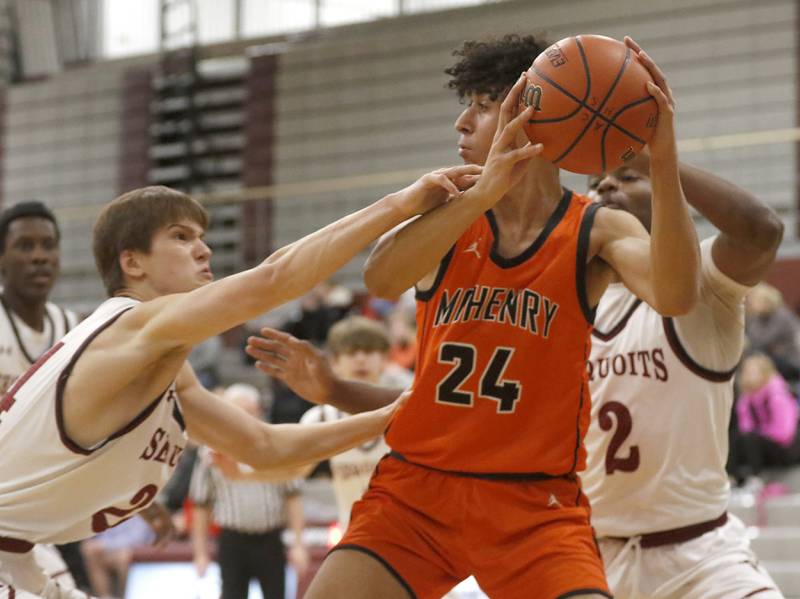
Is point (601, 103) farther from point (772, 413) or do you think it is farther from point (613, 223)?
point (772, 413)

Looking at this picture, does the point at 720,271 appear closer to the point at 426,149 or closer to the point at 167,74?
the point at 426,149

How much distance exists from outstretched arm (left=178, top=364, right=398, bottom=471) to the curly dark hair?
1.15 m

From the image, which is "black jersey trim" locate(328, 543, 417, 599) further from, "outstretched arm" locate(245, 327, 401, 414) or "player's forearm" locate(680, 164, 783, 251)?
"player's forearm" locate(680, 164, 783, 251)

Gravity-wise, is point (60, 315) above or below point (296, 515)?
above

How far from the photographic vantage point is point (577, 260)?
344 cm

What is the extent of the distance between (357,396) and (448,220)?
111 centimetres

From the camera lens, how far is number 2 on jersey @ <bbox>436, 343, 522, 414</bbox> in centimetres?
340

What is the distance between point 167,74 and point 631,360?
53.3 feet

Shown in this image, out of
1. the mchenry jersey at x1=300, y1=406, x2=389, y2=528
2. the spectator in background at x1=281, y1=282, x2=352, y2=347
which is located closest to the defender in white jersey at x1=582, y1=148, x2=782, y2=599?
the mchenry jersey at x1=300, y1=406, x2=389, y2=528

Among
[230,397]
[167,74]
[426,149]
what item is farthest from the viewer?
[167,74]

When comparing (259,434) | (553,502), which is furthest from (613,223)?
(259,434)

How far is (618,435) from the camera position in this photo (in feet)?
13.5

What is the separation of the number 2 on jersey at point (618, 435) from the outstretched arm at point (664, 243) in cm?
84

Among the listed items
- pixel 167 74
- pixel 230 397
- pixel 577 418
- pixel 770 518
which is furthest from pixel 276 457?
pixel 167 74
